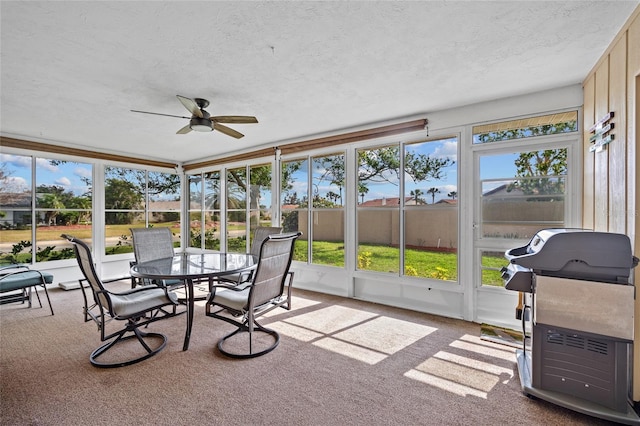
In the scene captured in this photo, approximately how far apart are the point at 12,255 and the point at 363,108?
5.99 meters

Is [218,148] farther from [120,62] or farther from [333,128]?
[120,62]

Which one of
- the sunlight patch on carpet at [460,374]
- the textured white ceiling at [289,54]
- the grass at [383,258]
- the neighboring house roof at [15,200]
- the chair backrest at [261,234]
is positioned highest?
the textured white ceiling at [289,54]

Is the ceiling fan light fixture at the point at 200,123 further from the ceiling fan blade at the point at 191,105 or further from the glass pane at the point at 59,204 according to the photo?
the glass pane at the point at 59,204

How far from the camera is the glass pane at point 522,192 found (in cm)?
305

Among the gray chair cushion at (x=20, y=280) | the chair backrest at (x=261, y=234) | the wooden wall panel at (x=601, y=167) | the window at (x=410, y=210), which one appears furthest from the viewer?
the chair backrest at (x=261, y=234)

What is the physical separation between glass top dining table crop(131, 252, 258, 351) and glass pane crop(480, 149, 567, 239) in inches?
109

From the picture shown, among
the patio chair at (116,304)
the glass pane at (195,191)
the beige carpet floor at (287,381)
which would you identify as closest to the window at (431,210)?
the beige carpet floor at (287,381)

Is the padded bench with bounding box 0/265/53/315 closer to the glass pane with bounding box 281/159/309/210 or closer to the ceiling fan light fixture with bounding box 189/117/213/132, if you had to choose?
the ceiling fan light fixture with bounding box 189/117/213/132

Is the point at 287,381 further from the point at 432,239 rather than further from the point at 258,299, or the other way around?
the point at 432,239

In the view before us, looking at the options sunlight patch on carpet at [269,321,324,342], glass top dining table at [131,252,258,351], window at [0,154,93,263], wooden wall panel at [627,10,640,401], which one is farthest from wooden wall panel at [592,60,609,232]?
window at [0,154,93,263]

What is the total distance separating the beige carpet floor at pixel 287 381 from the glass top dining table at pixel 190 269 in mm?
499

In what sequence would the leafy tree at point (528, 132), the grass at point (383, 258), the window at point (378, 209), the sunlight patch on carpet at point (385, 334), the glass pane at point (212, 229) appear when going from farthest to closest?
the glass pane at point (212, 229) < the window at point (378, 209) < the grass at point (383, 258) < the leafy tree at point (528, 132) < the sunlight patch on carpet at point (385, 334)

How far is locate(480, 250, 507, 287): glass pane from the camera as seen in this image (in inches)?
131

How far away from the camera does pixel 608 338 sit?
178 cm
